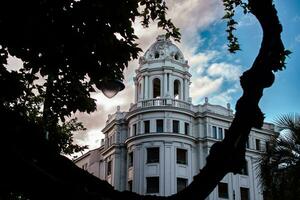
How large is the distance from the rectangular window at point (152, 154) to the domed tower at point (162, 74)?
611 cm

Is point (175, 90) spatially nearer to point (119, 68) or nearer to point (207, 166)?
point (119, 68)

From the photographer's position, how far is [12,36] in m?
5.79

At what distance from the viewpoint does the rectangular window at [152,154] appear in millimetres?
42781

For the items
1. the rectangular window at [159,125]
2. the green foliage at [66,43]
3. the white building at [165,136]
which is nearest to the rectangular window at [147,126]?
the white building at [165,136]

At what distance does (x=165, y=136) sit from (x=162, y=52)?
1091 cm

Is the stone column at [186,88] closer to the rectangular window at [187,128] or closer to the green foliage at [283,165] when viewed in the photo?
the rectangular window at [187,128]

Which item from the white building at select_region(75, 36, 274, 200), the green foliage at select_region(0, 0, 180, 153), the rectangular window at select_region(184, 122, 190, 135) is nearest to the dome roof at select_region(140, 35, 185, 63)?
the white building at select_region(75, 36, 274, 200)

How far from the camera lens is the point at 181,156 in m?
43.8

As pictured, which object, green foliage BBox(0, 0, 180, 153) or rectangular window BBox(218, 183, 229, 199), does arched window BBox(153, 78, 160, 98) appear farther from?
green foliage BBox(0, 0, 180, 153)

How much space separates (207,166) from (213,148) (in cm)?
15

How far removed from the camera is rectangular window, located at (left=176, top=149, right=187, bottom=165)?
43.4 m

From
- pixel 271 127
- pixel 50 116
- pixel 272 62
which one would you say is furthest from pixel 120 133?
pixel 272 62

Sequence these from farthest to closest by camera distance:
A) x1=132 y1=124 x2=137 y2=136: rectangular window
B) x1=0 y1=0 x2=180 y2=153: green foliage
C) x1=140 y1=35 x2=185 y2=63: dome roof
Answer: x1=140 y1=35 x2=185 y2=63: dome roof → x1=132 y1=124 x2=137 y2=136: rectangular window → x1=0 y1=0 x2=180 y2=153: green foliage

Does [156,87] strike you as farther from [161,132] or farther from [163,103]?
[161,132]
